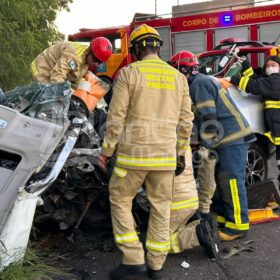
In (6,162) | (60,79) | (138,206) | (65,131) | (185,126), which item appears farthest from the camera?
(60,79)

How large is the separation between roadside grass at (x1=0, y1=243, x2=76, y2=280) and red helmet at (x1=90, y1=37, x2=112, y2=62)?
2.08 meters

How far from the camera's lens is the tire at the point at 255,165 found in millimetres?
5355

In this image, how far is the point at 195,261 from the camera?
12.7 ft

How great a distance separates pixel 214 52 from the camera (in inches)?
293

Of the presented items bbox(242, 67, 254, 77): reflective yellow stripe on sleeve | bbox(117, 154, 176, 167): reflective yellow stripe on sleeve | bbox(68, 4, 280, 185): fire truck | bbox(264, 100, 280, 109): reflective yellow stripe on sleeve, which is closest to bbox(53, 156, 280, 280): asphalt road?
bbox(117, 154, 176, 167): reflective yellow stripe on sleeve

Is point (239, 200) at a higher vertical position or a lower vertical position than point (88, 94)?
lower

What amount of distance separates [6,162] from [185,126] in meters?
1.39

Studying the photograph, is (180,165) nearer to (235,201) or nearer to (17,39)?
(235,201)

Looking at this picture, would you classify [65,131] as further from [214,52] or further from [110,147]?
[214,52]

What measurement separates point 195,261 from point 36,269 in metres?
1.33

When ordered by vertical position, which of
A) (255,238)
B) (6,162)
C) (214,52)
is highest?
(214,52)

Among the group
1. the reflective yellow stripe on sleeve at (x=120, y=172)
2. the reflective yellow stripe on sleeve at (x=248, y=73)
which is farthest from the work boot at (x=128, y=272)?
the reflective yellow stripe on sleeve at (x=248, y=73)

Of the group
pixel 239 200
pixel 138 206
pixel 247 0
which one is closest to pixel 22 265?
pixel 138 206

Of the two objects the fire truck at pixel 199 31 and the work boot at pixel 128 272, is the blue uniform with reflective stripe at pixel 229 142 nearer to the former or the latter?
the work boot at pixel 128 272
